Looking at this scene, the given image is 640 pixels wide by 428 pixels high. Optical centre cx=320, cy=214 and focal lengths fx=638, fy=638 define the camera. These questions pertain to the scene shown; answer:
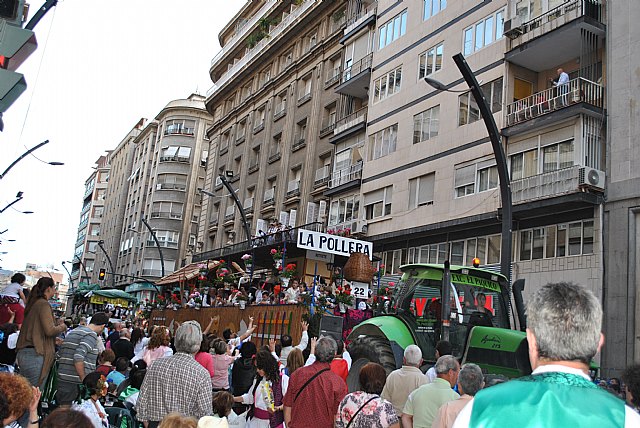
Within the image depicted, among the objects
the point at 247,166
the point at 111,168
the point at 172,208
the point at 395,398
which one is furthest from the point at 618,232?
the point at 111,168

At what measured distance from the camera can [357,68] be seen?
117 ft

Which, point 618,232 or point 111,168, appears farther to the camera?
point 111,168

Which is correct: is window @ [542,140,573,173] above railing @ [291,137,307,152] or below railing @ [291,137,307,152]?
below

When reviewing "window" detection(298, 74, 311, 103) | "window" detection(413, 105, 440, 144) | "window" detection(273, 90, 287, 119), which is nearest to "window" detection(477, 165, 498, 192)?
"window" detection(413, 105, 440, 144)

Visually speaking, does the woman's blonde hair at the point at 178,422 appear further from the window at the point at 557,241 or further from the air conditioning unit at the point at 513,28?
the air conditioning unit at the point at 513,28

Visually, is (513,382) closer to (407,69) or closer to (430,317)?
(430,317)

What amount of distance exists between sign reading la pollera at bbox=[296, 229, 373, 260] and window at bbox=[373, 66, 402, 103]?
51.7 ft

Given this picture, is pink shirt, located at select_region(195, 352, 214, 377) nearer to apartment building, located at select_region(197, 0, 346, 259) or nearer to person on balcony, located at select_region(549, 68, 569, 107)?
person on balcony, located at select_region(549, 68, 569, 107)

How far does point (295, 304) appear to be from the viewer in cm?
1495

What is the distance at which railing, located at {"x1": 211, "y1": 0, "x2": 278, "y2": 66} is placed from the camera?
48875mm

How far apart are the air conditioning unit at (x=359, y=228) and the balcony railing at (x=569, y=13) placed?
40.4 feet

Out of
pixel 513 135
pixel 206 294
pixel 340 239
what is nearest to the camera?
pixel 340 239

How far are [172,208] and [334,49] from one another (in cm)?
3416

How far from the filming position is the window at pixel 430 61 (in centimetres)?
2912
